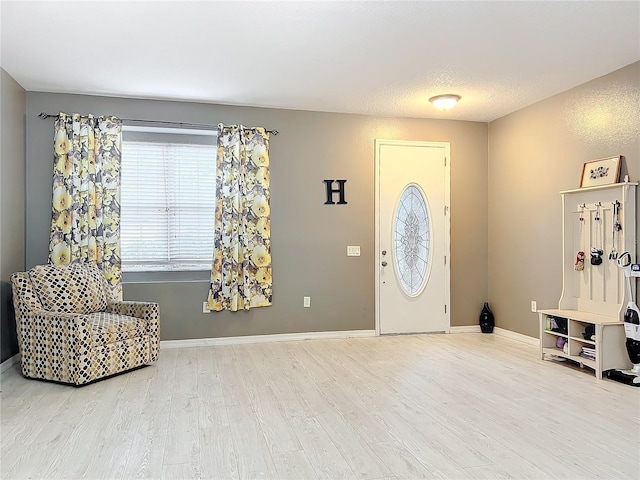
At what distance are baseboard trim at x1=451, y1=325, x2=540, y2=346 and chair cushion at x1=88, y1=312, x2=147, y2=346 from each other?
3677 mm

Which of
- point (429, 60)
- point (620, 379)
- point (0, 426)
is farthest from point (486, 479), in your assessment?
point (429, 60)

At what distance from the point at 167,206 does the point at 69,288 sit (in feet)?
5.09

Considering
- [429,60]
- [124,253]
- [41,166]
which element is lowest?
[124,253]

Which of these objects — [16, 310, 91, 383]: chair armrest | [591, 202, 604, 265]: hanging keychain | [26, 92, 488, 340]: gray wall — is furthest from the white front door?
[16, 310, 91, 383]: chair armrest

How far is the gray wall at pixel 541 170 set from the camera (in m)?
A: 4.31

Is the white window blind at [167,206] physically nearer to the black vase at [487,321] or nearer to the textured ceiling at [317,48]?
the textured ceiling at [317,48]

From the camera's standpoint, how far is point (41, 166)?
16.0 ft

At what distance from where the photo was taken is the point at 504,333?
587 centimetres

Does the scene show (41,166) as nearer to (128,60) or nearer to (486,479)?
(128,60)

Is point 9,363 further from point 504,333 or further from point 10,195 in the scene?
point 504,333

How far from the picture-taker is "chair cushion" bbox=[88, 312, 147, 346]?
396 cm

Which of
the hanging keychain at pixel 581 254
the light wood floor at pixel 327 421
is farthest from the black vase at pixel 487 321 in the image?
the hanging keychain at pixel 581 254

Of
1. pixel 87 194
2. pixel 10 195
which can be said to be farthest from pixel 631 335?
pixel 10 195

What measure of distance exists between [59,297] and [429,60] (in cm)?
365
